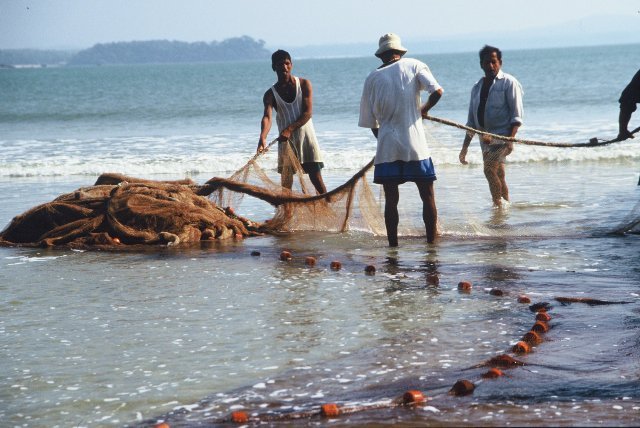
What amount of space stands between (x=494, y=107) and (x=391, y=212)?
1.85 m

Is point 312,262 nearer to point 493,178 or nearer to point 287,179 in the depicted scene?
point 287,179

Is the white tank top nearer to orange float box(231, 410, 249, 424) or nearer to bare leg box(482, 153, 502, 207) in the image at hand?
bare leg box(482, 153, 502, 207)

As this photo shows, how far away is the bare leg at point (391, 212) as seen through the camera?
7668mm

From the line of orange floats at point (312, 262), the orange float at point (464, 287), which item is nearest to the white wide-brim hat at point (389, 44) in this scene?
the line of orange floats at point (312, 262)

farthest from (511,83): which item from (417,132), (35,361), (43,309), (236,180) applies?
(35,361)

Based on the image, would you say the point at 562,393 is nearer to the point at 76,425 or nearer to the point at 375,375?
the point at 375,375

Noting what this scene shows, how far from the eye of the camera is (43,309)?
20.3 ft

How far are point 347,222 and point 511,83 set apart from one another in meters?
2.05

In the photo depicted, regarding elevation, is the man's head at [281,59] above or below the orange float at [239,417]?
above

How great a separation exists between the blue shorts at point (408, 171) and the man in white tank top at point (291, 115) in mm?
1331

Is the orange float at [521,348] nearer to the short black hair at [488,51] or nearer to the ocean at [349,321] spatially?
the ocean at [349,321]

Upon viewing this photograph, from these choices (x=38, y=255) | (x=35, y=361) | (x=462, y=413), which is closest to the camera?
(x=462, y=413)

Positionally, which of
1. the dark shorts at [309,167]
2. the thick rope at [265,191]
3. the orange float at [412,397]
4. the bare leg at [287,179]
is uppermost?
the dark shorts at [309,167]

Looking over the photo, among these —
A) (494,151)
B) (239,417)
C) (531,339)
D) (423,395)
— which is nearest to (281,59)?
(494,151)
